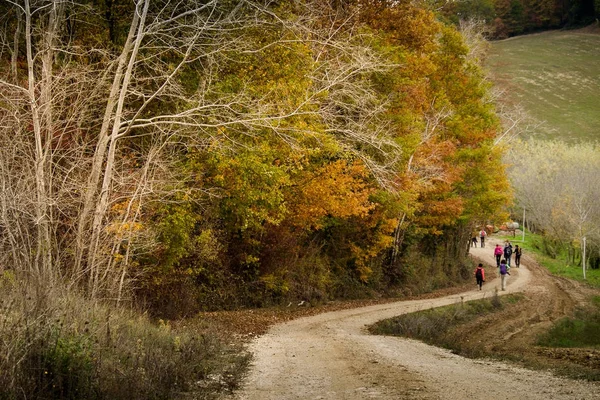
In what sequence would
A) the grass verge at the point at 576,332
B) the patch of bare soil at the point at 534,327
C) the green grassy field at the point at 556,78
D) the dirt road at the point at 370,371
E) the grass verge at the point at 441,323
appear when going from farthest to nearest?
1. the green grassy field at the point at 556,78
2. the grass verge at the point at 576,332
3. the grass verge at the point at 441,323
4. the patch of bare soil at the point at 534,327
5. the dirt road at the point at 370,371

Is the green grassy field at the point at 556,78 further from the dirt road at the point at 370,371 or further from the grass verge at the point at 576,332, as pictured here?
the dirt road at the point at 370,371

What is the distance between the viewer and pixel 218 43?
15.4m

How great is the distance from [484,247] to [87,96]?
186ft

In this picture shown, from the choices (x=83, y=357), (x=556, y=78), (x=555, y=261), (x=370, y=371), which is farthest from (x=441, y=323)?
(x=556, y=78)

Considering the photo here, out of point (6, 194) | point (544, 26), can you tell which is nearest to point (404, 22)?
point (6, 194)

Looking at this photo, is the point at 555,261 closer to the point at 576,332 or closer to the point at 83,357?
the point at 576,332

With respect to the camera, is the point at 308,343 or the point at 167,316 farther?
the point at 167,316

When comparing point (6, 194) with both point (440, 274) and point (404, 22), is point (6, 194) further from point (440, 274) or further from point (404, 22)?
point (440, 274)

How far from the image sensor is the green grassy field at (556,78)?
11444 centimetres

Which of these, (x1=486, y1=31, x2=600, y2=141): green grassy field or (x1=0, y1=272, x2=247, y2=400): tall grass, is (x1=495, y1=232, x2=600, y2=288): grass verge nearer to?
(x1=0, y1=272, x2=247, y2=400): tall grass

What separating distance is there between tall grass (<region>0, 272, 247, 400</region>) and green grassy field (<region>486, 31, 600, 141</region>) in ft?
346

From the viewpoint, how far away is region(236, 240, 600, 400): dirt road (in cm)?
960

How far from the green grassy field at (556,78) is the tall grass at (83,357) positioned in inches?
4156

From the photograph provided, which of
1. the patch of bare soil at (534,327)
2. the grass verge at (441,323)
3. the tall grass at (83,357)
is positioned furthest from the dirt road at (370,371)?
the tall grass at (83,357)
